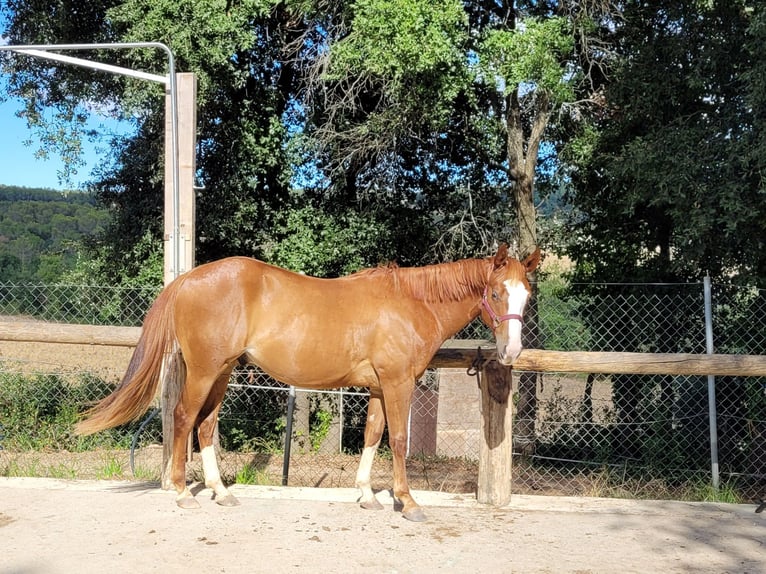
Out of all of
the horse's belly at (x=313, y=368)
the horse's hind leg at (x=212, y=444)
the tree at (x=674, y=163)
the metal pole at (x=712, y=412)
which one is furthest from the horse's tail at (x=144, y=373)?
the metal pole at (x=712, y=412)

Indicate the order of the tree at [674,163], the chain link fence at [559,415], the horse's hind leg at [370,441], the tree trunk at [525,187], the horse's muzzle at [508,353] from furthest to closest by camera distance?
the tree trunk at [525,187], the chain link fence at [559,415], the tree at [674,163], the horse's hind leg at [370,441], the horse's muzzle at [508,353]

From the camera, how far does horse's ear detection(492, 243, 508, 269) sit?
4098mm

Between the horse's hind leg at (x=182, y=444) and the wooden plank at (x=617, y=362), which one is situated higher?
the wooden plank at (x=617, y=362)

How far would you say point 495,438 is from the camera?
461 cm

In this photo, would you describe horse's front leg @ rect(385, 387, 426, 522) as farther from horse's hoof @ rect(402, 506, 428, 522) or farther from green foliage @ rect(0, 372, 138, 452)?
green foliage @ rect(0, 372, 138, 452)

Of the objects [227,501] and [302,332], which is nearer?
[302,332]

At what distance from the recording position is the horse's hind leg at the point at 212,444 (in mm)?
4379

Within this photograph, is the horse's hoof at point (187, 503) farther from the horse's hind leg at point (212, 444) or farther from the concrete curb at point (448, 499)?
the concrete curb at point (448, 499)

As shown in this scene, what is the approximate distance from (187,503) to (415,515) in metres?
Answer: 1.54

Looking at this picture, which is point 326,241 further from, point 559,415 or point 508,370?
point 508,370

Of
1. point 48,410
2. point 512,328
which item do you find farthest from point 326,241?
point 512,328

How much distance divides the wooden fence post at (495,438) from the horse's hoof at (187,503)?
6.59 ft

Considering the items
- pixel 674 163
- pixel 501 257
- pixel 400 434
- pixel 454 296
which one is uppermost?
pixel 674 163

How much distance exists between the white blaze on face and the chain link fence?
3095mm
